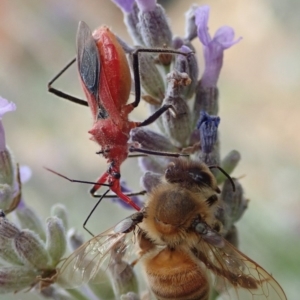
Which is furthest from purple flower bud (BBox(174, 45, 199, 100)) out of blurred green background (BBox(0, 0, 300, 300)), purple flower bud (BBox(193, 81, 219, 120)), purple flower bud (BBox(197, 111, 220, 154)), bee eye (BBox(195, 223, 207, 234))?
blurred green background (BBox(0, 0, 300, 300))

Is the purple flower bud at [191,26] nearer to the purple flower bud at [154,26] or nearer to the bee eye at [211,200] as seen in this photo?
the purple flower bud at [154,26]

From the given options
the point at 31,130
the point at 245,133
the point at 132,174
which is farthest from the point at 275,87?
the point at 31,130

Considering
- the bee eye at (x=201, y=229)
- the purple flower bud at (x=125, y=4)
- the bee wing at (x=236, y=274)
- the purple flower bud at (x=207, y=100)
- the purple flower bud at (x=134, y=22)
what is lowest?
the bee wing at (x=236, y=274)

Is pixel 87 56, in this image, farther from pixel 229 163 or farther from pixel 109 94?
pixel 229 163

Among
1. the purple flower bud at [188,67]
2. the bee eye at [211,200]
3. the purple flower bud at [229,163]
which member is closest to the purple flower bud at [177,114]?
the purple flower bud at [188,67]

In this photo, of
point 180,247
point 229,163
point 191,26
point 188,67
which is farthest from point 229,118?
point 180,247

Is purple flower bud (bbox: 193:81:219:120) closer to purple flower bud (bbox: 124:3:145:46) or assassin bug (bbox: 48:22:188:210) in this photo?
assassin bug (bbox: 48:22:188:210)
